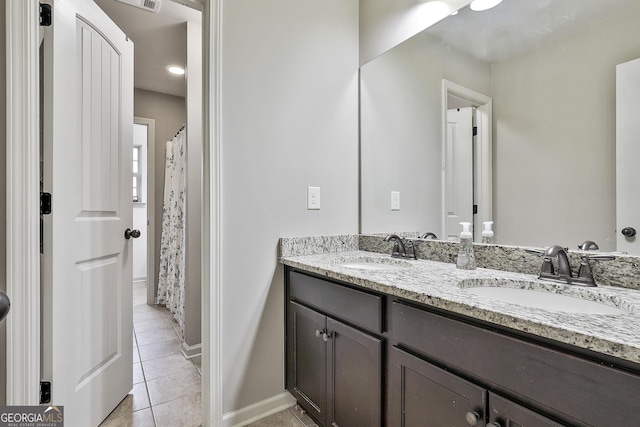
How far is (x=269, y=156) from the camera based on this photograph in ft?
5.41

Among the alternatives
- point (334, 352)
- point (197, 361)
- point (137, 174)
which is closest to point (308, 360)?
point (334, 352)

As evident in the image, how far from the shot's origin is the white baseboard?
1531mm

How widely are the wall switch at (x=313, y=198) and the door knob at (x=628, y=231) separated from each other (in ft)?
4.16

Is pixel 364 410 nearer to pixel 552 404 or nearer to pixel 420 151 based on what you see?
pixel 552 404

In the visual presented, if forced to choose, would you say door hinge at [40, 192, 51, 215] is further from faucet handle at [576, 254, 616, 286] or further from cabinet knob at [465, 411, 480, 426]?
faucet handle at [576, 254, 616, 286]

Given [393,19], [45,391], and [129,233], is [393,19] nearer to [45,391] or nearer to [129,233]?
[129,233]

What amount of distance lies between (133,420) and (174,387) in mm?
316

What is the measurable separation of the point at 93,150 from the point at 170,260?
5.96ft

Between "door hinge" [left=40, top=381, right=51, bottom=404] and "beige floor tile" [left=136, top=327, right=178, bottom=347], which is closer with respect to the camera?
"door hinge" [left=40, top=381, right=51, bottom=404]

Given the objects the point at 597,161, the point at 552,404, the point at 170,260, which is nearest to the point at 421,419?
the point at 552,404

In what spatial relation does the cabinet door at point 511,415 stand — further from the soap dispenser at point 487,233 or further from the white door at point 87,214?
the white door at point 87,214

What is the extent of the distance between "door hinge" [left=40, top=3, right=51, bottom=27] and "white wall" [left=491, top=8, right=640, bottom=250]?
1868 mm

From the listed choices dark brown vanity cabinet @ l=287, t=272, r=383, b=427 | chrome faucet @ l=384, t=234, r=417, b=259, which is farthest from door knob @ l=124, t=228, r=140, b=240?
chrome faucet @ l=384, t=234, r=417, b=259

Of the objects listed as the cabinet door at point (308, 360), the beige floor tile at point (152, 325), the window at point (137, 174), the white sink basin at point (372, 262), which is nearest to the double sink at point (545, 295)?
the white sink basin at point (372, 262)
